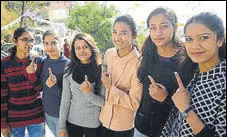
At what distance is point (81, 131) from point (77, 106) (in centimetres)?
26

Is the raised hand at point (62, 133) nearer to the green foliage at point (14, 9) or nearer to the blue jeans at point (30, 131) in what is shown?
the blue jeans at point (30, 131)

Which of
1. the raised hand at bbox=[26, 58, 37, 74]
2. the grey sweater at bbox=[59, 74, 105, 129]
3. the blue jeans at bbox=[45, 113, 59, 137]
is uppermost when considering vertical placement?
the raised hand at bbox=[26, 58, 37, 74]

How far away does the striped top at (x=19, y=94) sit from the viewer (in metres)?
2.91

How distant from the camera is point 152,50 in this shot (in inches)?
86.4

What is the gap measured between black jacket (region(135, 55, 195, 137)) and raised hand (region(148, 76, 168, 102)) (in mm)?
64

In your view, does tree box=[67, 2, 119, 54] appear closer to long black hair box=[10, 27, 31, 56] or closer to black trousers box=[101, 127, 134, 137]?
long black hair box=[10, 27, 31, 56]

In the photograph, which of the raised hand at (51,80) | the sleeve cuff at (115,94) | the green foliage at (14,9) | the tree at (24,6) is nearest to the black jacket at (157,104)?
the sleeve cuff at (115,94)

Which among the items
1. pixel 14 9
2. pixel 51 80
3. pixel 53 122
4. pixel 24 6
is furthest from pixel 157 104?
pixel 14 9

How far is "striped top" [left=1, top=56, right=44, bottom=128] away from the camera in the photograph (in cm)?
291

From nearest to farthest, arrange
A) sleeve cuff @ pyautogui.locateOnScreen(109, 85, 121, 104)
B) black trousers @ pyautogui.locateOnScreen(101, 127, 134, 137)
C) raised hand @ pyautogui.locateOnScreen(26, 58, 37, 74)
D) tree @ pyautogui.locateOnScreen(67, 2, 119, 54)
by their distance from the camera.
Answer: sleeve cuff @ pyautogui.locateOnScreen(109, 85, 121, 104), black trousers @ pyautogui.locateOnScreen(101, 127, 134, 137), raised hand @ pyautogui.locateOnScreen(26, 58, 37, 74), tree @ pyautogui.locateOnScreen(67, 2, 119, 54)

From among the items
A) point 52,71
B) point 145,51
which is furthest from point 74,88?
point 145,51

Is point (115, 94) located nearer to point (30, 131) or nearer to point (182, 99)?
point (182, 99)

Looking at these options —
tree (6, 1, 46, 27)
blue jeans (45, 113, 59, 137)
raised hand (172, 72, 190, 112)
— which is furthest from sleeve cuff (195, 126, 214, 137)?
tree (6, 1, 46, 27)

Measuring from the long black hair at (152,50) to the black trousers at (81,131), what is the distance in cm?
81
